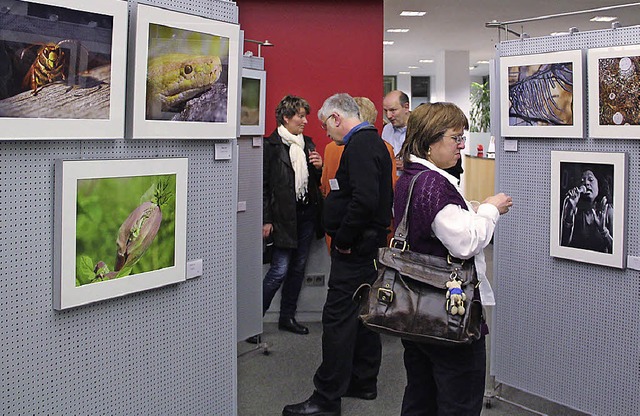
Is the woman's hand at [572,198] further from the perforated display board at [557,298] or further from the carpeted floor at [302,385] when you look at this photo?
the carpeted floor at [302,385]

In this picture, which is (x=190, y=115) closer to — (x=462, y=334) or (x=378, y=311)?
(x=378, y=311)

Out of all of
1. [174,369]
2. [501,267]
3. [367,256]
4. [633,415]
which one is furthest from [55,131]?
[633,415]

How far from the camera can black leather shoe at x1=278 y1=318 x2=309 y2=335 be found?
5.03 meters

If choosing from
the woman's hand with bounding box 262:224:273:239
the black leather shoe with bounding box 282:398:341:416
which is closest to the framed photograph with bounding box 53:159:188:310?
the black leather shoe with bounding box 282:398:341:416

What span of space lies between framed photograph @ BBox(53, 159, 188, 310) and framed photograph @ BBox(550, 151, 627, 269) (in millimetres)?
1895

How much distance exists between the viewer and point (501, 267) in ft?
12.0

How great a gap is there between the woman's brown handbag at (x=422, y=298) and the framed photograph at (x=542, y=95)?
4.56 feet

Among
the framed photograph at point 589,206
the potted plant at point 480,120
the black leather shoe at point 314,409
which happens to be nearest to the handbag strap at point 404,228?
the framed photograph at point 589,206

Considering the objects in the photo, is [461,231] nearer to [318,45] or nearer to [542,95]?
[542,95]

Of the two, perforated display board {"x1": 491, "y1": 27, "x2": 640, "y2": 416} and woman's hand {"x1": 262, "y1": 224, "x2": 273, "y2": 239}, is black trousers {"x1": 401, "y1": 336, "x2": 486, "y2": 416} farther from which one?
woman's hand {"x1": 262, "y1": 224, "x2": 273, "y2": 239}

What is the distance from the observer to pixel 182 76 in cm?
246

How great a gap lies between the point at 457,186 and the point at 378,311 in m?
0.51

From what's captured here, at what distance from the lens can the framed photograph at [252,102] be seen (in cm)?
439

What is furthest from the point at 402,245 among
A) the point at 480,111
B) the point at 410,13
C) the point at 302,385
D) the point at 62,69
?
the point at 480,111
